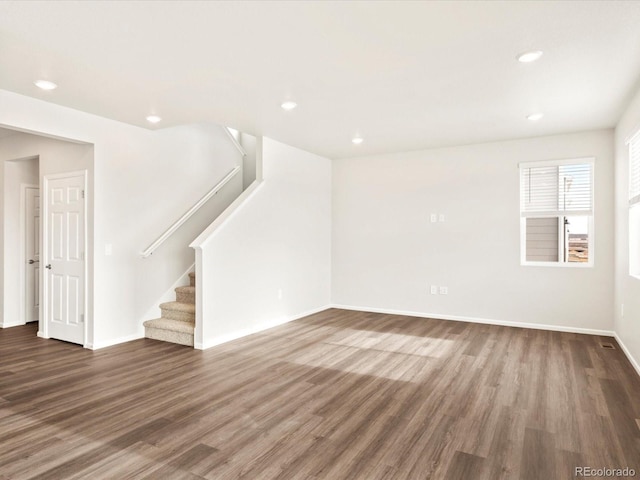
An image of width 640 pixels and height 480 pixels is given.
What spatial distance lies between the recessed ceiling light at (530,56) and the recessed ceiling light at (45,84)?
3.77 meters

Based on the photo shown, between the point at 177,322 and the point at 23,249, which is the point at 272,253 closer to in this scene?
the point at 177,322

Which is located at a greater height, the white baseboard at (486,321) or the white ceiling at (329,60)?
the white ceiling at (329,60)

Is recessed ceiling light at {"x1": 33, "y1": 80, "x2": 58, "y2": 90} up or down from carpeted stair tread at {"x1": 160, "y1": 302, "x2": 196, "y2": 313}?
up

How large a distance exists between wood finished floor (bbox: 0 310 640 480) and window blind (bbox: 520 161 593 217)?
1.68m

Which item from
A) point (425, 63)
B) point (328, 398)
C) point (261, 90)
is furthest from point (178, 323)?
point (425, 63)

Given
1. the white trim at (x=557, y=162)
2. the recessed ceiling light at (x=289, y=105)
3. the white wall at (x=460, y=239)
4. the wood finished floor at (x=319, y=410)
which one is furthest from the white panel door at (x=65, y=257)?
the white trim at (x=557, y=162)

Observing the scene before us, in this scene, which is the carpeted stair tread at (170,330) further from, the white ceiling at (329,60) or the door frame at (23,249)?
the white ceiling at (329,60)

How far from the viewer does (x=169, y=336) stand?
466cm

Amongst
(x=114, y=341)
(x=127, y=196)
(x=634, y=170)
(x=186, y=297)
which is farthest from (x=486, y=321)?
(x=127, y=196)

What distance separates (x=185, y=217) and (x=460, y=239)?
3.87 m

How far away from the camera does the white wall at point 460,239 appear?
5000 millimetres

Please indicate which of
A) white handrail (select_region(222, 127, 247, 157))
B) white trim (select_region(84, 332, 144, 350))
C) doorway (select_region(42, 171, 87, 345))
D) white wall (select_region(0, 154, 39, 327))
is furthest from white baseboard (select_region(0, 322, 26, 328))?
white handrail (select_region(222, 127, 247, 157))

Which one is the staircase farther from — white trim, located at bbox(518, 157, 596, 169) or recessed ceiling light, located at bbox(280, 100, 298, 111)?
white trim, located at bbox(518, 157, 596, 169)

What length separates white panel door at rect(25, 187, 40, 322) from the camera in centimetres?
562
